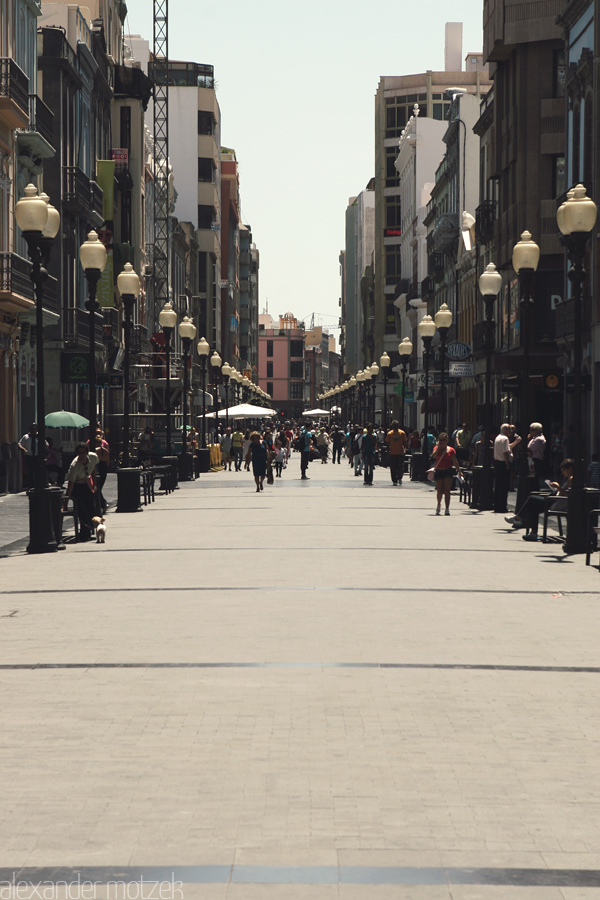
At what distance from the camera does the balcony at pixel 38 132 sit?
3606 cm

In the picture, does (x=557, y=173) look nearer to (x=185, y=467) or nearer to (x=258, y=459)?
(x=185, y=467)

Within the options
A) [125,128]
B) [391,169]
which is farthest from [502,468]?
[391,169]

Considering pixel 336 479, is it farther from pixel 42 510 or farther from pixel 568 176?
pixel 42 510

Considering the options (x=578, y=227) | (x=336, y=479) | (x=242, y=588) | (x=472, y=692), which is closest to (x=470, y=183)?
(x=336, y=479)

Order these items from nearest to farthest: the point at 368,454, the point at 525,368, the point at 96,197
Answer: the point at 525,368, the point at 368,454, the point at 96,197

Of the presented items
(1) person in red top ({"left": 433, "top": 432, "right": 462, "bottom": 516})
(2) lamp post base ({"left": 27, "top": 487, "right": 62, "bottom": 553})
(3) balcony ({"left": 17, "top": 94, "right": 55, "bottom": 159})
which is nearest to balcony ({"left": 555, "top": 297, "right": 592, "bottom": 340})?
(1) person in red top ({"left": 433, "top": 432, "right": 462, "bottom": 516})

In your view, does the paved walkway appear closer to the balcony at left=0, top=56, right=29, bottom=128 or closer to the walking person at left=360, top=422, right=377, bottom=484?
the balcony at left=0, top=56, right=29, bottom=128

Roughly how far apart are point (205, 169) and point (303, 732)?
110879 mm

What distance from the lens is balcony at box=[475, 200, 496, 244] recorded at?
51.3 m

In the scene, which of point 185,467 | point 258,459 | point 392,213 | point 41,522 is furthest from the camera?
point 392,213

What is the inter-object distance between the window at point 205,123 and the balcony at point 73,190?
71514 mm

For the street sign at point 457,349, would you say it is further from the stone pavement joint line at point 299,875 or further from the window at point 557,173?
the stone pavement joint line at point 299,875

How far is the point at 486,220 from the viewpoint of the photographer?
52.2 m

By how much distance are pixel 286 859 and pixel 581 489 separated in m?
12.6
